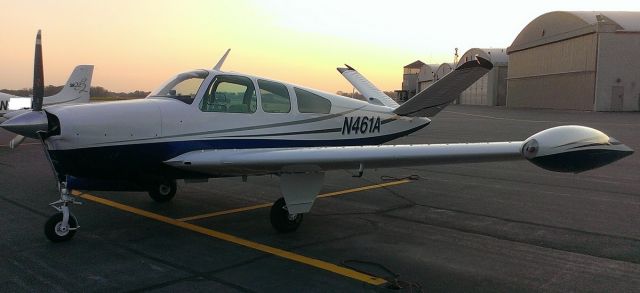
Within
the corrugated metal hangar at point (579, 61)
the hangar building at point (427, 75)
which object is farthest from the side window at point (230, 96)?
the hangar building at point (427, 75)

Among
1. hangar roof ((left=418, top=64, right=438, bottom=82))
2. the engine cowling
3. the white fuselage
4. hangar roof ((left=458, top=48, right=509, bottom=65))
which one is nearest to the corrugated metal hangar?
hangar roof ((left=458, top=48, right=509, bottom=65))

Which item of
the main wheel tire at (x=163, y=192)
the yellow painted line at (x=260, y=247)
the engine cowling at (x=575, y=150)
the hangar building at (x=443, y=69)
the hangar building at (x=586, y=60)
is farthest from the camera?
the hangar building at (x=443, y=69)

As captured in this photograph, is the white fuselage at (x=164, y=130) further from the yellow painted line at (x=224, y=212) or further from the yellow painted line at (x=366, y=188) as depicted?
the yellow painted line at (x=366, y=188)

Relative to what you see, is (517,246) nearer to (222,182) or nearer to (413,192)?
(413,192)

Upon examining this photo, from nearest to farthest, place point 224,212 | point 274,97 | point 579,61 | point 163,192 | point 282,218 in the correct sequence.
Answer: point 282,218 < point 274,97 < point 224,212 < point 163,192 < point 579,61

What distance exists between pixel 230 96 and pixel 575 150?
4167 mm

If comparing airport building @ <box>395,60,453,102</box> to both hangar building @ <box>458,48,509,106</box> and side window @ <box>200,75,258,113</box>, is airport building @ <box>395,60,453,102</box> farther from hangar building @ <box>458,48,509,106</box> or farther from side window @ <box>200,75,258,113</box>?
side window @ <box>200,75,258,113</box>

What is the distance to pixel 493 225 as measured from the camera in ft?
21.8

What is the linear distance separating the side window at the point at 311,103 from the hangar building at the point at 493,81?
6287cm

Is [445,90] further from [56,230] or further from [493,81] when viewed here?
[493,81]

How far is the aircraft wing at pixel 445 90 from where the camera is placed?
6.72 metres

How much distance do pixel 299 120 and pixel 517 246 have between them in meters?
3.26

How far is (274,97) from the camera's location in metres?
6.87

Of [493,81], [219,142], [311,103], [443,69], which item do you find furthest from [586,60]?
[219,142]
